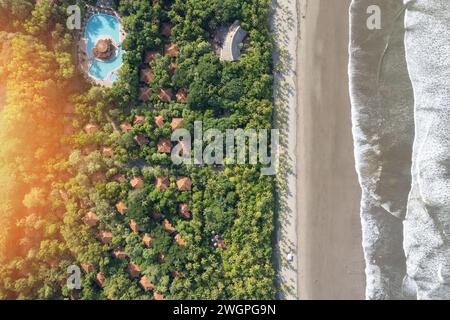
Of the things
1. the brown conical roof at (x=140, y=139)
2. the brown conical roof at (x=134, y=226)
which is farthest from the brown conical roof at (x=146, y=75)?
the brown conical roof at (x=134, y=226)

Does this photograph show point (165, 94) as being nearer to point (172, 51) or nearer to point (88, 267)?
point (172, 51)

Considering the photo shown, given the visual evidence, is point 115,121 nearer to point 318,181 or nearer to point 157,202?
point 157,202

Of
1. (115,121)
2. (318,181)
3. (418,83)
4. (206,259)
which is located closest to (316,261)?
(318,181)

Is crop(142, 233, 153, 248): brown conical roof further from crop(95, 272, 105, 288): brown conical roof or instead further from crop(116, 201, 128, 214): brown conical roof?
crop(95, 272, 105, 288): brown conical roof

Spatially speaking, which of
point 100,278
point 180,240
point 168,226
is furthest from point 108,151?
point 100,278

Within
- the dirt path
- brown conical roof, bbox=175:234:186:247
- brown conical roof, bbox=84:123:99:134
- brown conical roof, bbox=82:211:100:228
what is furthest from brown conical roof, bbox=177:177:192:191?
the dirt path

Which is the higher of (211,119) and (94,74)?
(94,74)
